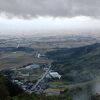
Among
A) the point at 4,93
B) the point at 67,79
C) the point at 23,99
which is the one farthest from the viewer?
the point at 67,79

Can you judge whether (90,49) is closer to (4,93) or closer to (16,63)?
(16,63)

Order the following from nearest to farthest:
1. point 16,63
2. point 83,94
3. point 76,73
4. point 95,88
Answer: point 83,94
point 95,88
point 76,73
point 16,63

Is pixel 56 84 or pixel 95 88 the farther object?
pixel 56 84

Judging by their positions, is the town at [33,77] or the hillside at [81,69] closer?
the town at [33,77]

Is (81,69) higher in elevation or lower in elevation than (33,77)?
higher

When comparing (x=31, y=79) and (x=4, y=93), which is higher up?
(x=4, y=93)

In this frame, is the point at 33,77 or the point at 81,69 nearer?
the point at 33,77

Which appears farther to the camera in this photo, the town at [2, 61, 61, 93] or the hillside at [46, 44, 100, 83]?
the hillside at [46, 44, 100, 83]

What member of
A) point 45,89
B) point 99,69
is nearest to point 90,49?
point 99,69

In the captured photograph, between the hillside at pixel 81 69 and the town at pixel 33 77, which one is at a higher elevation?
the hillside at pixel 81 69

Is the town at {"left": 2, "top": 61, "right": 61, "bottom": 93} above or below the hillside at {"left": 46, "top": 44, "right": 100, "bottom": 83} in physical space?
below
